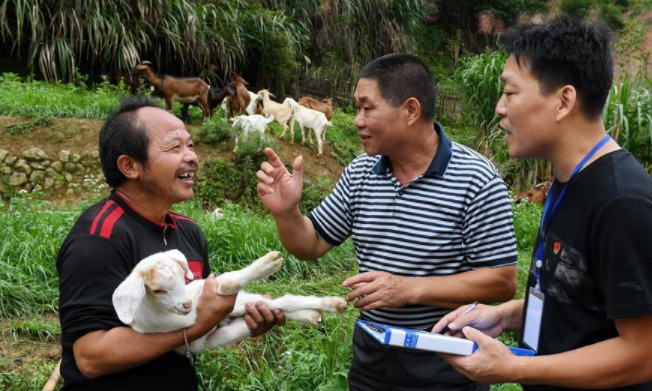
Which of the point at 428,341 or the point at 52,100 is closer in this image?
the point at 428,341

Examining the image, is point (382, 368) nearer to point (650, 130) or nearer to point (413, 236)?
point (413, 236)

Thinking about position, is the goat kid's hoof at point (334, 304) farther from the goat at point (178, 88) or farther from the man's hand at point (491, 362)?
the goat at point (178, 88)

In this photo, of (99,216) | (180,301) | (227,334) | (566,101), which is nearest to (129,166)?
(99,216)

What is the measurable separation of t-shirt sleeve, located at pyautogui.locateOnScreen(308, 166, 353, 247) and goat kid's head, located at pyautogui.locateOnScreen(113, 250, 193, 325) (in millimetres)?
796

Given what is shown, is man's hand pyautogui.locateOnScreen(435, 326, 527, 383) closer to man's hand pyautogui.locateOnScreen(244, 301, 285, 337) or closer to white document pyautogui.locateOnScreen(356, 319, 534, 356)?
white document pyautogui.locateOnScreen(356, 319, 534, 356)

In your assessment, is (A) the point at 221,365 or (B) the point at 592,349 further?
(A) the point at 221,365

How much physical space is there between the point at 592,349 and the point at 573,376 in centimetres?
9

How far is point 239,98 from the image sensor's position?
9.82 metres

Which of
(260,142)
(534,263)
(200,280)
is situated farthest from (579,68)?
(260,142)

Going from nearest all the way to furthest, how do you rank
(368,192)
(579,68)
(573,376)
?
1. (573,376)
2. (579,68)
3. (368,192)

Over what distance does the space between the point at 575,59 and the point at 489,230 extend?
0.78 meters

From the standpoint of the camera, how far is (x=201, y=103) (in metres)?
9.55

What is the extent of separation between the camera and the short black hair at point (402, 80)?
2.59 meters

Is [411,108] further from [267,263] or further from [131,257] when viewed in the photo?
[131,257]
